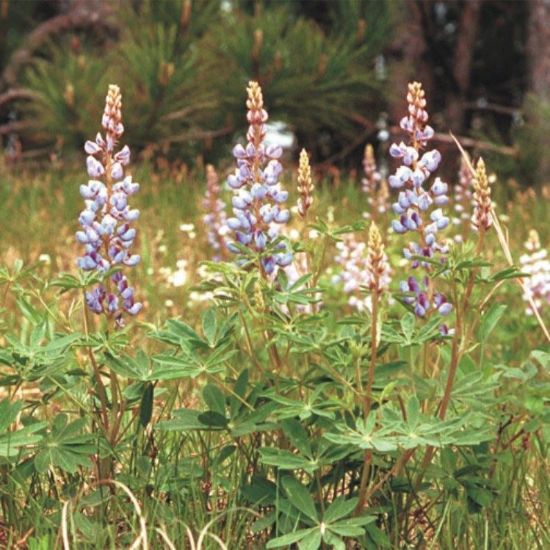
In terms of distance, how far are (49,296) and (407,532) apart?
2.93 meters

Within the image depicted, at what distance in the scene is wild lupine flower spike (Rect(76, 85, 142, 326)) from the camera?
2305 mm

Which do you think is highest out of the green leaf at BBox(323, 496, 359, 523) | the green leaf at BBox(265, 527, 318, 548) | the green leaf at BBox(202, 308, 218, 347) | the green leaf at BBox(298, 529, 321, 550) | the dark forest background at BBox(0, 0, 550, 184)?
the dark forest background at BBox(0, 0, 550, 184)

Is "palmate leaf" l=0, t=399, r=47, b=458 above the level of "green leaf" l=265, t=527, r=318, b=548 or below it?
above

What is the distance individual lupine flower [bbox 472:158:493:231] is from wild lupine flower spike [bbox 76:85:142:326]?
71 centimetres

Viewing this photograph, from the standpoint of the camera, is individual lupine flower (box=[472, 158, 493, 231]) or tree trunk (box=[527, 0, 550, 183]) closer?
individual lupine flower (box=[472, 158, 493, 231])

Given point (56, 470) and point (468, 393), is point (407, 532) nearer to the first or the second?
point (468, 393)

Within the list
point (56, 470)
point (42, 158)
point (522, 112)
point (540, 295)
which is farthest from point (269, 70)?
point (56, 470)

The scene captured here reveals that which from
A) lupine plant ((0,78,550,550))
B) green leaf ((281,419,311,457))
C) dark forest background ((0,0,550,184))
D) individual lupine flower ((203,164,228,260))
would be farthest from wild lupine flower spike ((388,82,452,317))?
dark forest background ((0,0,550,184))

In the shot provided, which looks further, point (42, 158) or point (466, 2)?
point (42, 158)

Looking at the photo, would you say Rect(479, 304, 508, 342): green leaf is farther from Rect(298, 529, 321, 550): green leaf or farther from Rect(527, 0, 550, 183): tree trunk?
Rect(527, 0, 550, 183): tree trunk

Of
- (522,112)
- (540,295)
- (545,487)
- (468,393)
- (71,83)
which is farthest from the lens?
(522,112)

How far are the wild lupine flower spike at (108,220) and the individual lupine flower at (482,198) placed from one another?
0.71 meters

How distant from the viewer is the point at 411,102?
232 cm

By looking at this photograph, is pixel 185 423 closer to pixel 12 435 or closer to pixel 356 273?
pixel 12 435
